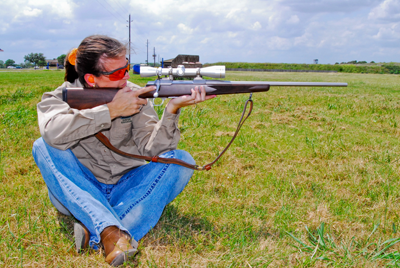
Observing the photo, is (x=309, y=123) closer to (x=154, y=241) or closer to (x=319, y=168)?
(x=319, y=168)

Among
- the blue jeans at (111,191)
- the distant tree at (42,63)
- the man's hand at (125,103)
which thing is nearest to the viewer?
the blue jeans at (111,191)

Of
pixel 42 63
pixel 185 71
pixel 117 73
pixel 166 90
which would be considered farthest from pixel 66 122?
pixel 42 63

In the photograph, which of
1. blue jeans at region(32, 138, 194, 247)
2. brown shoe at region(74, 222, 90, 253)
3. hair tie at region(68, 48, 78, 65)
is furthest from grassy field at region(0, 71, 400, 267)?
hair tie at region(68, 48, 78, 65)

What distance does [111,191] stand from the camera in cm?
321

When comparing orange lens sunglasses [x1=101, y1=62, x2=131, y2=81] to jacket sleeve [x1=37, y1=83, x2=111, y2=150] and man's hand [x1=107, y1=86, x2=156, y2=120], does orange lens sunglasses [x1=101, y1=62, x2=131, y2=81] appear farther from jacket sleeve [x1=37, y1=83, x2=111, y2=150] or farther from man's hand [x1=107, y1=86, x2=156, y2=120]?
jacket sleeve [x1=37, y1=83, x2=111, y2=150]

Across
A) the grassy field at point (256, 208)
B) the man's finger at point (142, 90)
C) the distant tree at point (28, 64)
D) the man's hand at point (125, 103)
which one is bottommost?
the grassy field at point (256, 208)

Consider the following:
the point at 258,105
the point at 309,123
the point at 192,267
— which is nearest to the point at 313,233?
the point at 192,267

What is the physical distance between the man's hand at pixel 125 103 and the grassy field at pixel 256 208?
3.95 ft

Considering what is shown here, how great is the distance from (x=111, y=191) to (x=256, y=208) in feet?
5.34

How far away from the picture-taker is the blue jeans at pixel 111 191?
8.43 feet

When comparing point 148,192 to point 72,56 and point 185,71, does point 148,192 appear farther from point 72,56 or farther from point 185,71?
point 72,56

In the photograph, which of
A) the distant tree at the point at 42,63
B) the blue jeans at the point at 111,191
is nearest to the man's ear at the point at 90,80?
the blue jeans at the point at 111,191

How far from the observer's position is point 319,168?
15.9 ft

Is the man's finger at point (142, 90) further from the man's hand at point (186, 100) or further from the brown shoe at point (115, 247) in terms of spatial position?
the brown shoe at point (115, 247)
